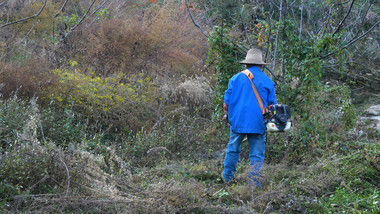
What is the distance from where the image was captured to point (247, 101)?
16.6 feet

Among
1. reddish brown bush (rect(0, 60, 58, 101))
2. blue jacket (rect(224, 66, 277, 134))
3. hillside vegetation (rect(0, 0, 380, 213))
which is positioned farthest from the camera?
reddish brown bush (rect(0, 60, 58, 101))

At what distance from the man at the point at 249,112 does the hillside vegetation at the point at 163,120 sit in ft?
0.94

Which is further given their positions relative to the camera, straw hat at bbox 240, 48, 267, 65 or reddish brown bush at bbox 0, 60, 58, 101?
reddish brown bush at bbox 0, 60, 58, 101

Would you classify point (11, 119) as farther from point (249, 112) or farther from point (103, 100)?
point (249, 112)

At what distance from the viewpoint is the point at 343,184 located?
15.3 feet

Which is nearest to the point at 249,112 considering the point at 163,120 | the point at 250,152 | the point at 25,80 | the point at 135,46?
the point at 250,152

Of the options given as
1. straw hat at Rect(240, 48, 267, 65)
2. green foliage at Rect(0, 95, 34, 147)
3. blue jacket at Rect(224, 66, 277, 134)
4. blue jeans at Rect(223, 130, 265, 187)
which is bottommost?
blue jeans at Rect(223, 130, 265, 187)

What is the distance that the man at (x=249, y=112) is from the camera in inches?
197

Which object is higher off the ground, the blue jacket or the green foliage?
the blue jacket

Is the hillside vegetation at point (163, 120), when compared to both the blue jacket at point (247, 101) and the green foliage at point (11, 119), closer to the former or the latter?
the green foliage at point (11, 119)

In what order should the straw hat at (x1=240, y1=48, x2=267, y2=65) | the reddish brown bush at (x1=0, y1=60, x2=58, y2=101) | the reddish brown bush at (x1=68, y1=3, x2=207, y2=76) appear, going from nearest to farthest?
the straw hat at (x1=240, y1=48, x2=267, y2=65), the reddish brown bush at (x1=0, y1=60, x2=58, y2=101), the reddish brown bush at (x1=68, y1=3, x2=207, y2=76)

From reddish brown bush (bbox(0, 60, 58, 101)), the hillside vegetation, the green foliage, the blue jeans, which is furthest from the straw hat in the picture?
reddish brown bush (bbox(0, 60, 58, 101))

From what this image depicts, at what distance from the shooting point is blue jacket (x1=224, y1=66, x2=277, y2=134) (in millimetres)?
5008

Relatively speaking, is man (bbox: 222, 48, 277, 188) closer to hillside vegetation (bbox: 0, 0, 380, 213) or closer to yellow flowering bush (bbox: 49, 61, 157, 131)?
hillside vegetation (bbox: 0, 0, 380, 213)
